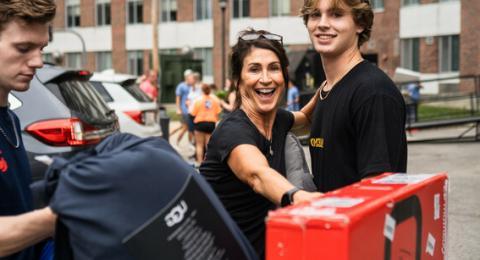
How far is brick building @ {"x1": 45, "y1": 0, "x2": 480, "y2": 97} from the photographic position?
118ft

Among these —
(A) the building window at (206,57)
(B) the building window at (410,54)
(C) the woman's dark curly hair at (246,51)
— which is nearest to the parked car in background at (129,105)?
(C) the woman's dark curly hair at (246,51)

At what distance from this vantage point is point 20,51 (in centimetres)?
222

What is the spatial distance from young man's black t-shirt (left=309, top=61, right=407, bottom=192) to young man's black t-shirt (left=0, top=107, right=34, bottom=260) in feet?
3.63

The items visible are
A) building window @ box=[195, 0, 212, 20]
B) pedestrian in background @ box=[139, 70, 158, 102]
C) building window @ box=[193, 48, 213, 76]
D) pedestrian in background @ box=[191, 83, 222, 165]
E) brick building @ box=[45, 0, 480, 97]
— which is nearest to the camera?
pedestrian in background @ box=[191, 83, 222, 165]

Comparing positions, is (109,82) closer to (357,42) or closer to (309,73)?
(357,42)

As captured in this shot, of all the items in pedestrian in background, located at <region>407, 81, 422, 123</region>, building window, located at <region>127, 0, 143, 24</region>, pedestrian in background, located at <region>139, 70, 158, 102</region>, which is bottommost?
pedestrian in background, located at <region>407, 81, 422, 123</region>

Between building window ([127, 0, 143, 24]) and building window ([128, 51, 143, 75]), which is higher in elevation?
building window ([127, 0, 143, 24])

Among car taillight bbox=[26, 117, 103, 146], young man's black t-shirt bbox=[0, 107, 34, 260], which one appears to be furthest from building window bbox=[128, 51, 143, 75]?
young man's black t-shirt bbox=[0, 107, 34, 260]

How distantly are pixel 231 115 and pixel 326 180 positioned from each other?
0.45 m

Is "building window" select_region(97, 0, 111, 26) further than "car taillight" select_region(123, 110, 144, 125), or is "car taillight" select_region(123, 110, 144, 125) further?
"building window" select_region(97, 0, 111, 26)

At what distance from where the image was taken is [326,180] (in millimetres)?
2707

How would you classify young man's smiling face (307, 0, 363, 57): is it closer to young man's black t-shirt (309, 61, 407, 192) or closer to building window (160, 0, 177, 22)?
young man's black t-shirt (309, 61, 407, 192)

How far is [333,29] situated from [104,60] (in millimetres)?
50035

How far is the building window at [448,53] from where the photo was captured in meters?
36.2
